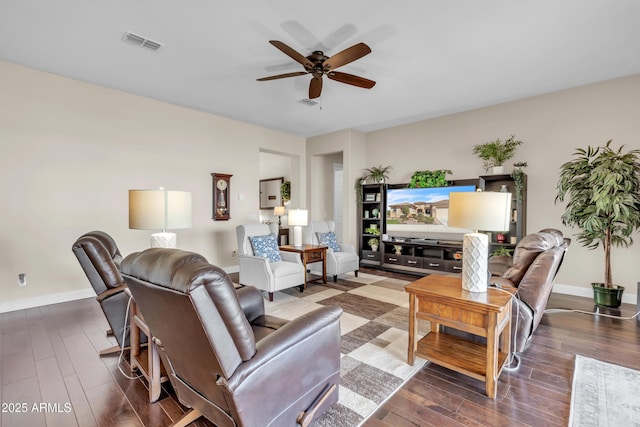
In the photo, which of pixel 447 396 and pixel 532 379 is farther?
pixel 532 379

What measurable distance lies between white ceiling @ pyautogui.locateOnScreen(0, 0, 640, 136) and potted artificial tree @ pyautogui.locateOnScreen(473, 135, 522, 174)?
0.68 metres

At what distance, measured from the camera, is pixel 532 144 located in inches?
177

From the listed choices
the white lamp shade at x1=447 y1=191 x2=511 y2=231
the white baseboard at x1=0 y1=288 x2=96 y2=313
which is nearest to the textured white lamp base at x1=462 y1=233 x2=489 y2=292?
the white lamp shade at x1=447 y1=191 x2=511 y2=231

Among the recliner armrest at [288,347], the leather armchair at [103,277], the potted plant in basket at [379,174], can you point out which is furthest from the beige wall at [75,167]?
the recliner armrest at [288,347]

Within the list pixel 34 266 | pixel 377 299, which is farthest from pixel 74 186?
pixel 377 299

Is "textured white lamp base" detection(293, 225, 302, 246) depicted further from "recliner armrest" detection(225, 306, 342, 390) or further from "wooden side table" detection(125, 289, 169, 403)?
"recliner armrest" detection(225, 306, 342, 390)

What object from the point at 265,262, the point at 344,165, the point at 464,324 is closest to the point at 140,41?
the point at 265,262

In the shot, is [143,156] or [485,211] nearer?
[485,211]

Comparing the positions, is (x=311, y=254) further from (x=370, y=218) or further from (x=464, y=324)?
(x=464, y=324)

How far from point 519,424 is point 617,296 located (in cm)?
311

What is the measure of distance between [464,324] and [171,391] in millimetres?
2034

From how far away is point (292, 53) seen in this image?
8.76ft

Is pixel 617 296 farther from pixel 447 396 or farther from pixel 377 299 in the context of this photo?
pixel 447 396

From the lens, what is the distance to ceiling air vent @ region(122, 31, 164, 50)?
2882mm
